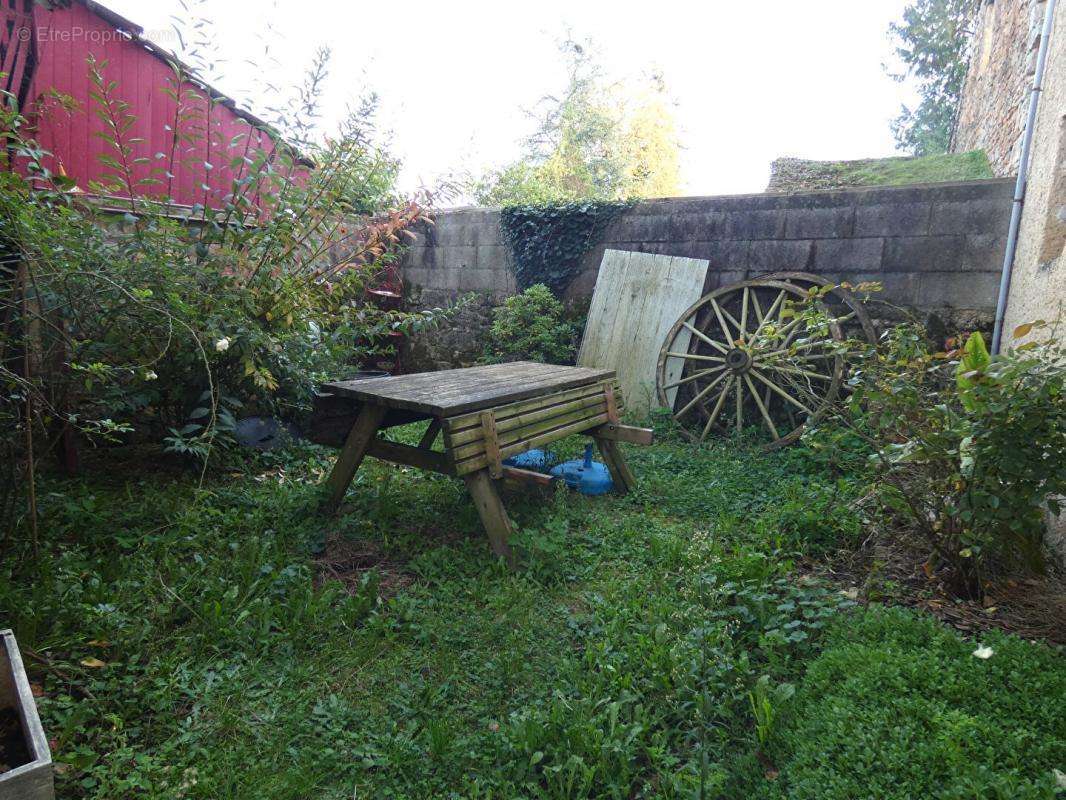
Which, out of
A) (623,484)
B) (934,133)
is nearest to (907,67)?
(934,133)

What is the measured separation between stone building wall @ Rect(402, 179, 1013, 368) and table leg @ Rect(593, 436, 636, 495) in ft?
6.94

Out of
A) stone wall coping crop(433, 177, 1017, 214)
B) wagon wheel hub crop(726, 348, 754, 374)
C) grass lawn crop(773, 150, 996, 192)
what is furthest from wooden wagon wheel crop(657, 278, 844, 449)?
grass lawn crop(773, 150, 996, 192)

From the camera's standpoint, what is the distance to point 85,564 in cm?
243

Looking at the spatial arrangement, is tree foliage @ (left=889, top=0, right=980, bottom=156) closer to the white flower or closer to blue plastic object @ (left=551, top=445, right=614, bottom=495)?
blue plastic object @ (left=551, top=445, right=614, bottom=495)

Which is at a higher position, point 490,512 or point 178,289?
point 178,289

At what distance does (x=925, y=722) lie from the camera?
1555 mm

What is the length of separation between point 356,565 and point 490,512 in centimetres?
69

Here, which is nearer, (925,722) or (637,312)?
(925,722)

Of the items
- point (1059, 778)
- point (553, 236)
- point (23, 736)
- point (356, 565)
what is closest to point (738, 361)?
point (553, 236)

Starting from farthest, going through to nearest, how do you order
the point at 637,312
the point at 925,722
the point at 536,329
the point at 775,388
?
the point at 536,329
the point at 637,312
the point at 775,388
the point at 925,722

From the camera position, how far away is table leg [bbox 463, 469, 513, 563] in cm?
285

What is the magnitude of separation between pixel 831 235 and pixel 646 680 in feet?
13.3

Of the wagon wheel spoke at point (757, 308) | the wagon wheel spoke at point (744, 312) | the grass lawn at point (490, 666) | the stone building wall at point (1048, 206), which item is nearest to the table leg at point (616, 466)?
the grass lawn at point (490, 666)

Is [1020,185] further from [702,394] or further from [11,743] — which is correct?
[11,743]
